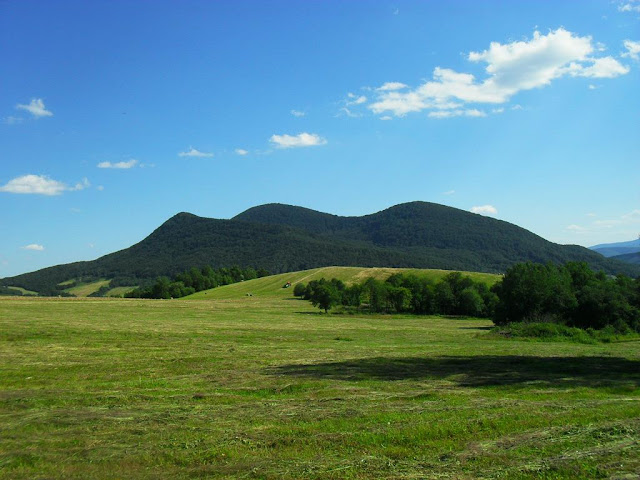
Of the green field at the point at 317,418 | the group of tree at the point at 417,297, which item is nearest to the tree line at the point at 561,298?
the group of tree at the point at 417,297

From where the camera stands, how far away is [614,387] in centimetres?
1712

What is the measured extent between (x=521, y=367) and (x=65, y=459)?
20194mm

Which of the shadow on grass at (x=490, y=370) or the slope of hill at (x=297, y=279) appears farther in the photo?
the slope of hill at (x=297, y=279)

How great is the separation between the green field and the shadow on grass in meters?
0.10

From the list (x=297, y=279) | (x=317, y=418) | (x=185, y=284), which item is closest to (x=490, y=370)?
(x=317, y=418)

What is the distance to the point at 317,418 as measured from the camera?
40.7 feet

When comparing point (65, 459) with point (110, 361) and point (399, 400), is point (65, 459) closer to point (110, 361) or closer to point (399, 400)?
point (399, 400)

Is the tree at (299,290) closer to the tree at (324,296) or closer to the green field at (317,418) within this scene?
the tree at (324,296)

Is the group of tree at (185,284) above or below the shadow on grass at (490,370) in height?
above

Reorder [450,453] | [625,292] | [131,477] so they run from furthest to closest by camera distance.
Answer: [625,292]
[450,453]
[131,477]

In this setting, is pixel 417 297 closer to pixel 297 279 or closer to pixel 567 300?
pixel 567 300

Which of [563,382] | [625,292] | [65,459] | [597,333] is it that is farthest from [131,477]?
[625,292]

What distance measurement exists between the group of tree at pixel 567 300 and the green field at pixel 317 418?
1695 inches

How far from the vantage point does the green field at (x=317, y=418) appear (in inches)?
348
